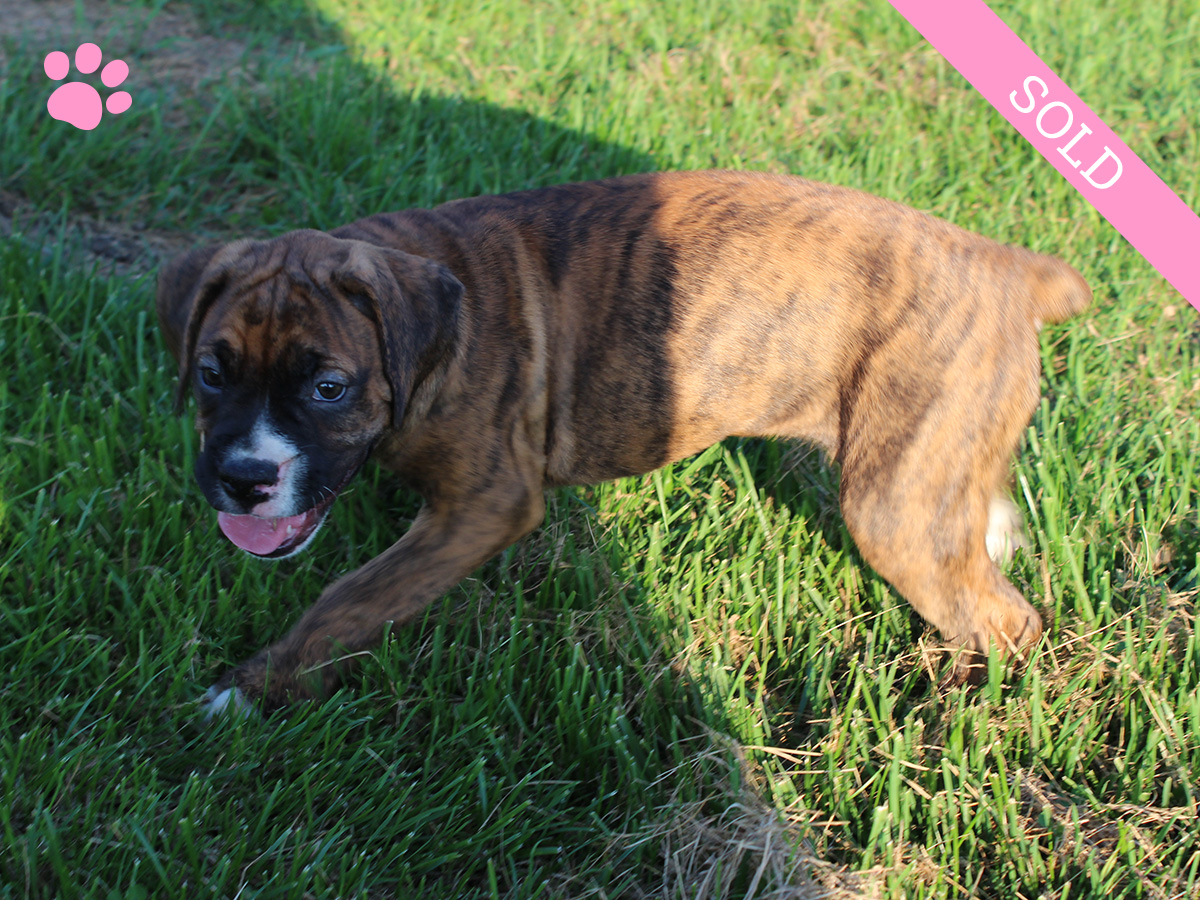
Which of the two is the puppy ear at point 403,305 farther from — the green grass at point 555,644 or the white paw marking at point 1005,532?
the white paw marking at point 1005,532

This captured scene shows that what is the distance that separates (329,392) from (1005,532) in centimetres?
243

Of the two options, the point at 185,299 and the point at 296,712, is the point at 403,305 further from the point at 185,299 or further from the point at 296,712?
the point at 296,712

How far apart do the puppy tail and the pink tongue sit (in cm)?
240

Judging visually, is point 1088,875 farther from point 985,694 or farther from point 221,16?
point 221,16

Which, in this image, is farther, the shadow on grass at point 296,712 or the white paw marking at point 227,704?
the white paw marking at point 227,704

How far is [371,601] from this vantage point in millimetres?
2996

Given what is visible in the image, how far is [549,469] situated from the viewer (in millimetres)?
3477

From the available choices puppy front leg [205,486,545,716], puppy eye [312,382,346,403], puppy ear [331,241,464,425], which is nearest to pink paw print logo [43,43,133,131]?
puppy ear [331,241,464,425]

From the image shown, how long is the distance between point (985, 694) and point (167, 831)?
7.71ft

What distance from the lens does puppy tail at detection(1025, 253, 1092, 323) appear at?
10.9 feet

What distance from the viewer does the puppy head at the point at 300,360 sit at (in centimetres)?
277

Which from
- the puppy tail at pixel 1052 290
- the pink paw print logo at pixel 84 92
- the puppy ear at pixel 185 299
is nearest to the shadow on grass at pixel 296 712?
the puppy ear at pixel 185 299

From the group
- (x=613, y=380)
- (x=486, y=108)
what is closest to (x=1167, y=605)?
(x=613, y=380)

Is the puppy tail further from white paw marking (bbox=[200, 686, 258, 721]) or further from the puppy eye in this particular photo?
white paw marking (bbox=[200, 686, 258, 721])
